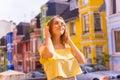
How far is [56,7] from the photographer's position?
42.0 m

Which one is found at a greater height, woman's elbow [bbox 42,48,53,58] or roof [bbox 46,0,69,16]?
roof [bbox 46,0,69,16]

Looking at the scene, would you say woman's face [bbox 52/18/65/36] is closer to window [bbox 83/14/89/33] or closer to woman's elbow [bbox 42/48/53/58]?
woman's elbow [bbox 42/48/53/58]

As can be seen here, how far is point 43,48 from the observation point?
3830 millimetres

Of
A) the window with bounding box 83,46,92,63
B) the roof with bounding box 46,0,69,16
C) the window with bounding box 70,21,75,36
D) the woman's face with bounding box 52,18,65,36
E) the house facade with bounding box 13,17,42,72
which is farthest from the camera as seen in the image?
the house facade with bounding box 13,17,42,72

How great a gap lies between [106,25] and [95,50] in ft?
7.48

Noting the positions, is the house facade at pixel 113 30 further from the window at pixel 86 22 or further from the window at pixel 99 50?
the window at pixel 86 22

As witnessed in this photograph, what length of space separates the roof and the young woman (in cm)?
3757

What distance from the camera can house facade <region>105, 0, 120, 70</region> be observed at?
2562cm

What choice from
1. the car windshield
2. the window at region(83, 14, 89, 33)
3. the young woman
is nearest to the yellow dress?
the young woman

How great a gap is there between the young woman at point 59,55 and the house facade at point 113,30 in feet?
71.0

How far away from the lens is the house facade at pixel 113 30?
25.6 m

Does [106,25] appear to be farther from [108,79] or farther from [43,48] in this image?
[43,48]

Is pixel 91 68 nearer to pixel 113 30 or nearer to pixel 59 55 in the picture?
pixel 113 30

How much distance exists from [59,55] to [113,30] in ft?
74.9
